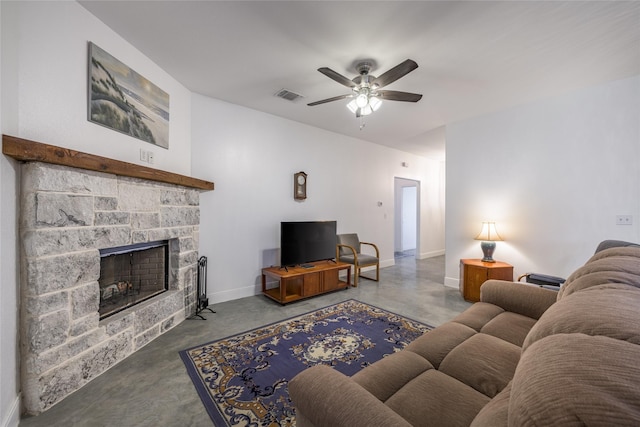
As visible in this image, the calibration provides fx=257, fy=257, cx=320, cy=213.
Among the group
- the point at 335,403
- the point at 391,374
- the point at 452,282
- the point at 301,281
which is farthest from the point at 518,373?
the point at 452,282

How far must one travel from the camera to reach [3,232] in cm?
145

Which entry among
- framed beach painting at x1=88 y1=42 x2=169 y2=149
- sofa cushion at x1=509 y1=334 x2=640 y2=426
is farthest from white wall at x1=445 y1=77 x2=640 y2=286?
framed beach painting at x1=88 y1=42 x2=169 y2=149

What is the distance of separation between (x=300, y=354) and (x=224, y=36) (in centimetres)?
281

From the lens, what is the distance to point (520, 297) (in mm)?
1952

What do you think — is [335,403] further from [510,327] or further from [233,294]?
[233,294]

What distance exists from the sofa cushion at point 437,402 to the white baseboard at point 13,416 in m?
2.06

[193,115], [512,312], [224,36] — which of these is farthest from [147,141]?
[512,312]

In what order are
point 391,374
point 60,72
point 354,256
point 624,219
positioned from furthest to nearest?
point 354,256 < point 624,219 < point 60,72 < point 391,374

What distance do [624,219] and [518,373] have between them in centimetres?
374

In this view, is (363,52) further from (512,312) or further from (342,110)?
(512,312)

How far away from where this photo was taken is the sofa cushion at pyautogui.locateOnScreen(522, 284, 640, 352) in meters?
0.60

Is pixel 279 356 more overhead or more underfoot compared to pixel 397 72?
more underfoot

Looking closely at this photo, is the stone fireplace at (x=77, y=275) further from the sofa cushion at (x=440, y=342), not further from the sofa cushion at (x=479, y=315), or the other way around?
the sofa cushion at (x=479, y=315)

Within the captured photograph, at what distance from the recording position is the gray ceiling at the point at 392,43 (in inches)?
74.4
